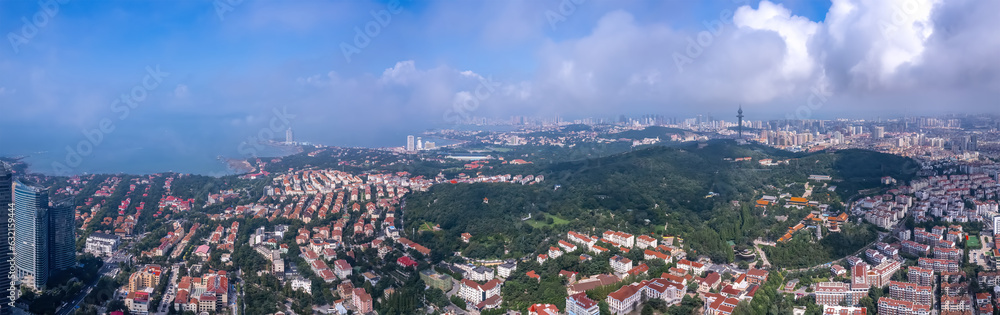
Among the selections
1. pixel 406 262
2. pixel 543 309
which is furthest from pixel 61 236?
pixel 543 309

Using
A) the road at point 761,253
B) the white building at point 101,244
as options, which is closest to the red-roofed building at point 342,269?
the white building at point 101,244

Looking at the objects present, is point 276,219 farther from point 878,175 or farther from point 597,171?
point 878,175

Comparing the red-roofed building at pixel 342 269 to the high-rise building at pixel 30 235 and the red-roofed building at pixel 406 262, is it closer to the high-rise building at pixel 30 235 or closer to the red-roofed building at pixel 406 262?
the red-roofed building at pixel 406 262

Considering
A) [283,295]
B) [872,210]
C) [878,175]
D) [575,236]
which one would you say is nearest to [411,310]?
[283,295]

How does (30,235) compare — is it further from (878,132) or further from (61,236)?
(878,132)

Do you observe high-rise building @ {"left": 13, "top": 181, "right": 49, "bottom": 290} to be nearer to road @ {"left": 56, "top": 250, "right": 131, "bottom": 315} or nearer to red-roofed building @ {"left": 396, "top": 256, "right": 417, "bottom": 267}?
road @ {"left": 56, "top": 250, "right": 131, "bottom": 315}

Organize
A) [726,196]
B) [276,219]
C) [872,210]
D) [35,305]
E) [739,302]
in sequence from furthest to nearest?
[726,196] < [276,219] < [872,210] < [35,305] < [739,302]

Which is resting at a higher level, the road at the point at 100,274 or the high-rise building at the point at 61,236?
the high-rise building at the point at 61,236
